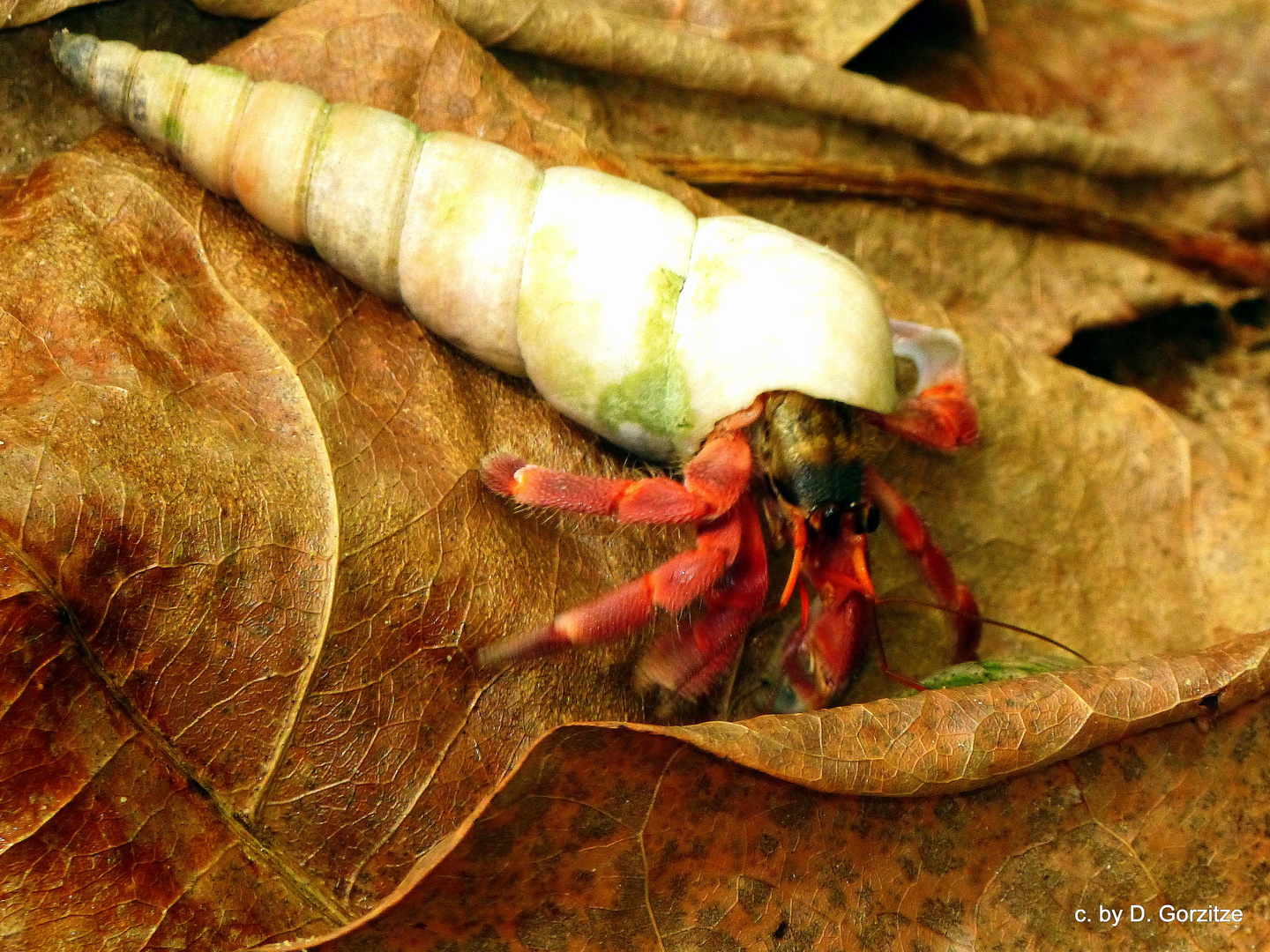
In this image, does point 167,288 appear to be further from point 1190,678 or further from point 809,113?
point 1190,678

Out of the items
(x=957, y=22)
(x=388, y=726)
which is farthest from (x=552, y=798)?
(x=957, y=22)

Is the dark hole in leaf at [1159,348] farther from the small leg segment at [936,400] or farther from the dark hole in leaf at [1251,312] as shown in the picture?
the small leg segment at [936,400]

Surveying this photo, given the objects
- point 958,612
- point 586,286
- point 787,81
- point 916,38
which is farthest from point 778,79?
point 958,612

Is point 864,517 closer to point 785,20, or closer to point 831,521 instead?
point 831,521

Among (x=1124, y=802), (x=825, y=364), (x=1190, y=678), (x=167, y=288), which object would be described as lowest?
(x=1124, y=802)

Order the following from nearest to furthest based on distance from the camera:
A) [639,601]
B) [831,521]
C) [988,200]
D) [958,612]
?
[639,601], [831,521], [958,612], [988,200]

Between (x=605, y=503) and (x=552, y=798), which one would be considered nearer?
(x=552, y=798)
